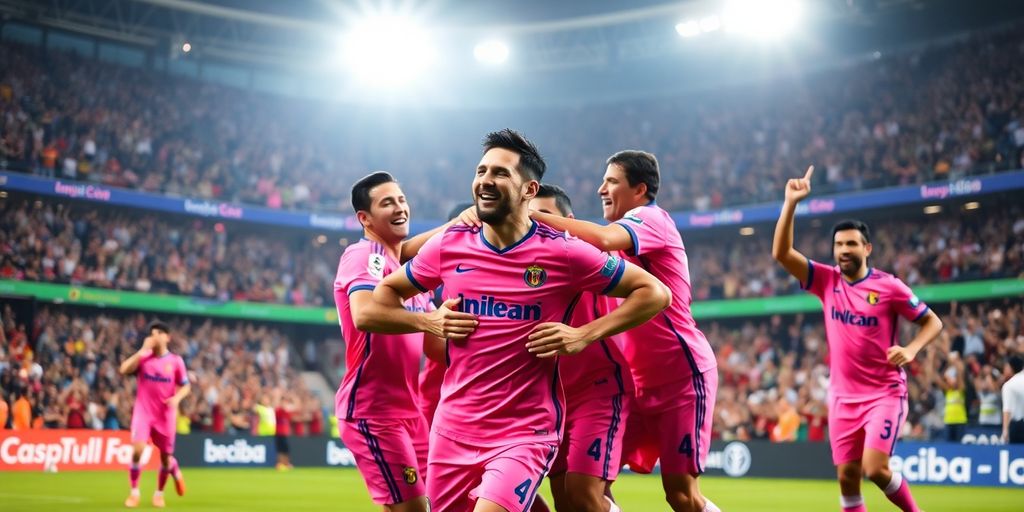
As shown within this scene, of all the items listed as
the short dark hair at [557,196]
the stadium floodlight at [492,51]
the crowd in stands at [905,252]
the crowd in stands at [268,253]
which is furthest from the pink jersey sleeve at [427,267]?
the stadium floodlight at [492,51]

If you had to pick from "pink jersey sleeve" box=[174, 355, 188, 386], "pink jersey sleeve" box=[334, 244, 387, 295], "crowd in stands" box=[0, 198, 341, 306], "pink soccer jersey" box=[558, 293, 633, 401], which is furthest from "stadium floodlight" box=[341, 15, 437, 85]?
"pink soccer jersey" box=[558, 293, 633, 401]

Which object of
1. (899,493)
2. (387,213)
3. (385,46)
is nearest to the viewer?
(387,213)

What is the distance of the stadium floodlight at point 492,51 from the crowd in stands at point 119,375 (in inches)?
585

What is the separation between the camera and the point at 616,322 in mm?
5637

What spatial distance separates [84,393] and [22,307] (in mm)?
7093

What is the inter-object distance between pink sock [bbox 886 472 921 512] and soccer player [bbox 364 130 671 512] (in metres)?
4.89

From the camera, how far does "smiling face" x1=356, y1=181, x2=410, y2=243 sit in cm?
745

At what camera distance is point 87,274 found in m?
36.2

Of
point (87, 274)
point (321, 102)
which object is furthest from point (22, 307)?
point (321, 102)

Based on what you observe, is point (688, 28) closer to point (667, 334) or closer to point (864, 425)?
point (864, 425)

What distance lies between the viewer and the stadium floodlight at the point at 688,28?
140 feet

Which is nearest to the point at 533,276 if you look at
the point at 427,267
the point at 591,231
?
the point at 427,267

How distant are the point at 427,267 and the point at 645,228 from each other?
6.49 feet

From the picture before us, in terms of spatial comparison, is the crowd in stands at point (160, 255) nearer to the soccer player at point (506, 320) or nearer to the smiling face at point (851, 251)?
the smiling face at point (851, 251)
